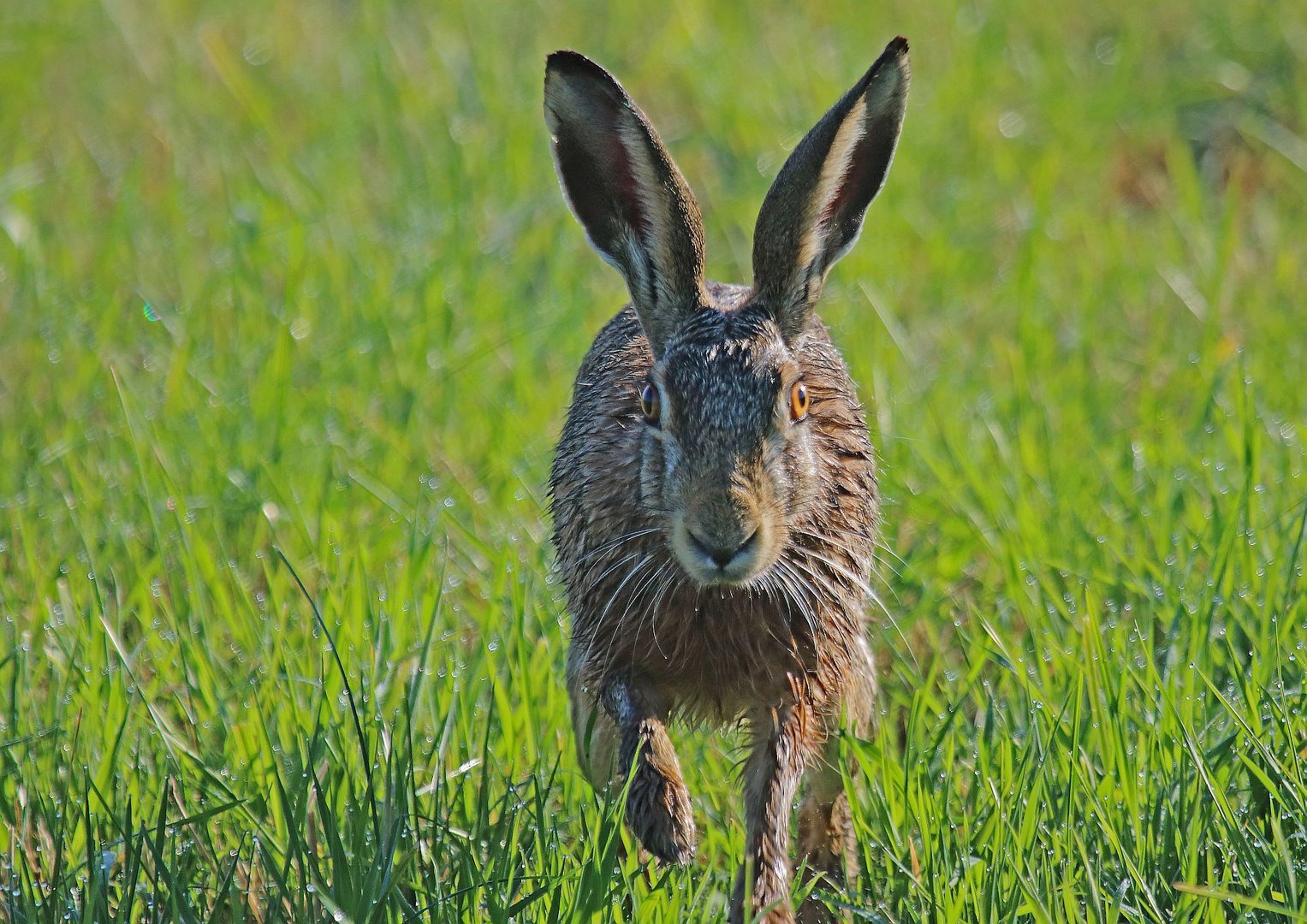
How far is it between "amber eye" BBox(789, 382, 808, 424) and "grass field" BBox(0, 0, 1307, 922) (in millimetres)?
656

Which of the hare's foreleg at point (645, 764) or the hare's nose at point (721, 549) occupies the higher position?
the hare's nose at point (721, 549)

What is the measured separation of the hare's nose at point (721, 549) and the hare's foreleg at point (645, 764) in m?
0.44

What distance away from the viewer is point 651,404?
138 inches

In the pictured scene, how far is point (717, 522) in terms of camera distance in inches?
124

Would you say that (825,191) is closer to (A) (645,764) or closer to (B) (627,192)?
(B) (627,192)

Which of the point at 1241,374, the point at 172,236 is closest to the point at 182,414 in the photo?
the point at 172,236

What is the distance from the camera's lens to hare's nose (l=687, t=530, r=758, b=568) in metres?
3.13

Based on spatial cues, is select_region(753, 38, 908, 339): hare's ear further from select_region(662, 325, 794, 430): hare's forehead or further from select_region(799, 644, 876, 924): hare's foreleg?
select_region(799, 644, 876, 924): hare's foreleg

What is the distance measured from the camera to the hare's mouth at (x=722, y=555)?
3.13 metres

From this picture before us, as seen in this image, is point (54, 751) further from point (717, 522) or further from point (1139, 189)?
point (1139, 189)

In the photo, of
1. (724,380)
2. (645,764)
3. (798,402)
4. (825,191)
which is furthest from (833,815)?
(825,191)

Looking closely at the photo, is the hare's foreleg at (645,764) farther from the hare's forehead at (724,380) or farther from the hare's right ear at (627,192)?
Result: the hare's right ear at (627,192)

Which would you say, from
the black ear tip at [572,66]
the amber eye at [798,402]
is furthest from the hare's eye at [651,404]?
the black ear tip at [572,66]

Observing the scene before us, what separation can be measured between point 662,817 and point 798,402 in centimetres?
87
